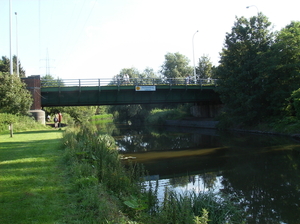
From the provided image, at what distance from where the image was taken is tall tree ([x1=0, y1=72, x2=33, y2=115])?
1130 inches

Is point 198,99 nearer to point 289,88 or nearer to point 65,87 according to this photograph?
point 289,88

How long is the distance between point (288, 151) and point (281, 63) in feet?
50.1

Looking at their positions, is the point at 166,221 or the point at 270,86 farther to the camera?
the point at 270,86

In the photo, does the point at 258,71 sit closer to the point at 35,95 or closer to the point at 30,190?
the point at 35,95

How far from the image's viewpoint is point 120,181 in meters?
7.52

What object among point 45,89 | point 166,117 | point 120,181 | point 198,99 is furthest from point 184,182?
point 166,117

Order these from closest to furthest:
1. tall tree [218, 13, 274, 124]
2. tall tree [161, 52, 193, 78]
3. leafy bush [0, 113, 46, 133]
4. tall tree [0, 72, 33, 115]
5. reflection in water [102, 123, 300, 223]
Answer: reflection in water [102, 123, 300, 223] → leafy bush [0, 113, 46, 133] → tall tree [0, 72, 33, 115] → tall tree [218, 13, 274, 124] → tall tree [161, 52, 193, 78]

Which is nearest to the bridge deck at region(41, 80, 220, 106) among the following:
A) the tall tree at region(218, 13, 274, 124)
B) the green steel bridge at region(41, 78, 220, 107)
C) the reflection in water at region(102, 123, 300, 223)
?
the green steel bridge at region(41, 78, 220, 107)

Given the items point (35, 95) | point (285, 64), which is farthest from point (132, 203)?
point (35, 95)

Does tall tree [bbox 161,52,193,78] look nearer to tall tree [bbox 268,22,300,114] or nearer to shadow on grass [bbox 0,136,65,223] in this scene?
tall tree [bbox 268,22,300,114]

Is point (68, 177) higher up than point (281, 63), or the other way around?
point (281, 63)

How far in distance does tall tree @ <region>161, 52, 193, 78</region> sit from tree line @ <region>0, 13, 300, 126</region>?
114 feet

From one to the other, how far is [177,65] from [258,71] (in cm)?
4291

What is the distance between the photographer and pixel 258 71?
30719 millimetres
